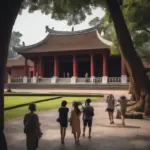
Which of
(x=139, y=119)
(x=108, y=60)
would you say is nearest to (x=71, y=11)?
(x=139, y=119)

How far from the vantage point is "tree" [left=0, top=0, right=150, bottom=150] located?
523 centimetres

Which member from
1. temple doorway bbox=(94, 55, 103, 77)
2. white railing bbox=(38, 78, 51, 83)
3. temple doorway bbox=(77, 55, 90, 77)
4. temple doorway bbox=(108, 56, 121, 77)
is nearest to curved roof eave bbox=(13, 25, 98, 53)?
temple doorway bbox=(77, 55, 90, 77)

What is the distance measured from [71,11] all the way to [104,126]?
27.5 feet

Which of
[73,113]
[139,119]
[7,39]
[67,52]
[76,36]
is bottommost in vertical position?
[139,119]

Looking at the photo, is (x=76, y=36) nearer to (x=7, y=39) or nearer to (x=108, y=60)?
(x=108, y=60)

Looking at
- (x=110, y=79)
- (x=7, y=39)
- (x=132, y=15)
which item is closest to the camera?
(x=7, y=39)

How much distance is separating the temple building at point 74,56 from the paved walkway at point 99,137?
22640 millimetres

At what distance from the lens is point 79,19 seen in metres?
16.7

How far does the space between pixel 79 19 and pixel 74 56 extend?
61.0ft

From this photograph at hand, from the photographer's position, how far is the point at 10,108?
14.9 metres

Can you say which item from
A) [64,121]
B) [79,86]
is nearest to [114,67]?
[79,86]

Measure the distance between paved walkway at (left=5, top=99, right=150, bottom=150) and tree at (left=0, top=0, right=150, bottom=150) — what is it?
2.14 m

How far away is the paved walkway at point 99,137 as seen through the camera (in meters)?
6.60

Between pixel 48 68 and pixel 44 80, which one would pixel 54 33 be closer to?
pixel 48 68
